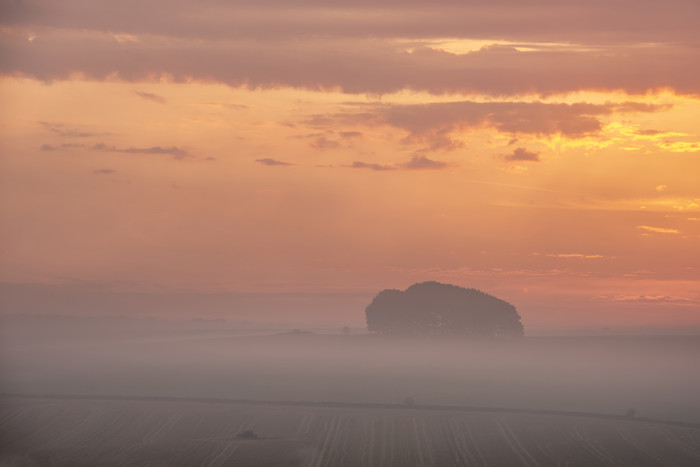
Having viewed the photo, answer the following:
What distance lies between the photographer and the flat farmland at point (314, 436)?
81.9 m

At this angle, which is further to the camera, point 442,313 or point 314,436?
point 442,313

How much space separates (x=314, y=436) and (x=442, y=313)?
10153 cm

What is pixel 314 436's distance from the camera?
3642 inches

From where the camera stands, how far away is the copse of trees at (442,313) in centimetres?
19050

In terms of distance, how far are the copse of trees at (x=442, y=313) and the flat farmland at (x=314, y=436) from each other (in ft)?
252

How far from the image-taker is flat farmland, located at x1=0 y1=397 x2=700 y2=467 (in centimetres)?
8188

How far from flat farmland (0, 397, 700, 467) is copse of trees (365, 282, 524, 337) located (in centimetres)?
7689

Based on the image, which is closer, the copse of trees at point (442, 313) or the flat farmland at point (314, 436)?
the flat farmland at point (314, 436)

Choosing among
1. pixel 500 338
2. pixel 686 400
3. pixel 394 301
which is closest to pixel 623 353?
pixel 500 338

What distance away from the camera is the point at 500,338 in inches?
7446

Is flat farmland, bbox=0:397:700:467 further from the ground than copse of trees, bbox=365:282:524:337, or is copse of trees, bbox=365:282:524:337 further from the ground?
copse of trees, bbox=365:282:524:337

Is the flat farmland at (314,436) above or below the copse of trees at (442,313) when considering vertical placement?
below

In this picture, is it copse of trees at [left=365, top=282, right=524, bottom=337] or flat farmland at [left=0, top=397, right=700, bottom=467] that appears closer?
flat farmland at [left=0, top=397, right=700, bottom=467]

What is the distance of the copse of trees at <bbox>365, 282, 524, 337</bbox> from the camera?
625 feet
